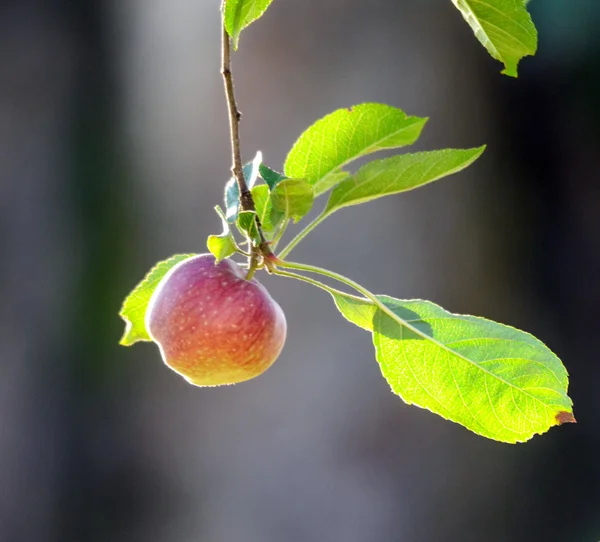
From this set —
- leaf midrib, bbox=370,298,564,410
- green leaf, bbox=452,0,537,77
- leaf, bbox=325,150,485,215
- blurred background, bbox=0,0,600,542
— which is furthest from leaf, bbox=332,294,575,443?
blurred background, bbox=0,0,600,542

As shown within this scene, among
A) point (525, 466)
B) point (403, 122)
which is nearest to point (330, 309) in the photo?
point (525, 466)

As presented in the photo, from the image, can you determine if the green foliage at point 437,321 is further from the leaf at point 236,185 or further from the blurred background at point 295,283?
→ the blurred background at point 295,283

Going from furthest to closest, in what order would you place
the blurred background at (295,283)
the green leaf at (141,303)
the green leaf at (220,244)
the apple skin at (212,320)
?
the blurred background at (295,283), the green leaf at (141,303), the apple skin at (212,320), the green leaf at (220,244)

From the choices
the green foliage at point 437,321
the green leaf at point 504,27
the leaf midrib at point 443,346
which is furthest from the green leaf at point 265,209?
the green leaf at point 504,27

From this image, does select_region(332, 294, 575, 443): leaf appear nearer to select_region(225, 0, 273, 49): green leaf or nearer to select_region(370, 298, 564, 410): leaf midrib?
select_region(370, 298, 564, 410): leaf midrib

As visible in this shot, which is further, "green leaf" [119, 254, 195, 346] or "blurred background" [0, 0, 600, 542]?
"blurred background" [0, 0, 600, 542]

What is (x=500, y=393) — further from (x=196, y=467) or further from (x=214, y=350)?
(x=196, y=467)
